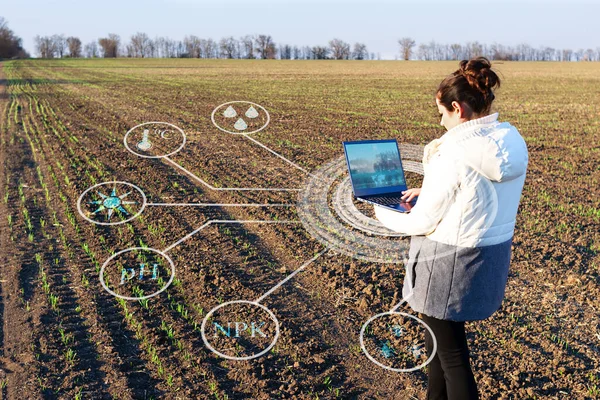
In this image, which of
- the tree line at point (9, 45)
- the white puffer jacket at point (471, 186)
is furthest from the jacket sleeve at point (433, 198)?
the tree line at point (9, 45)

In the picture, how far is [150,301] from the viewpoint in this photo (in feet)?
16.1

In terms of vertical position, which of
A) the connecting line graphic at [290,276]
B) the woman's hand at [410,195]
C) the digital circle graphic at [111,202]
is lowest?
the connecting line graphic at [290,276]

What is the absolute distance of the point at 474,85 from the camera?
96.0 inches

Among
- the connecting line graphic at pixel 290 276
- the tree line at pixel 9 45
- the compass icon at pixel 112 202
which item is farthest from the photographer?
the tree line at pixel 9 45

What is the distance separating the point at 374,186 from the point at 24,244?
4560 mm

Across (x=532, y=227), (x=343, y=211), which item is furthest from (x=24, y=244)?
(x=532, y=227)

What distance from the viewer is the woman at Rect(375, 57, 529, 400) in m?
2.38
